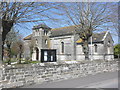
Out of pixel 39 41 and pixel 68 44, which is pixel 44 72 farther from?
pixel 39 41

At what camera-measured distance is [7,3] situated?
7336mm

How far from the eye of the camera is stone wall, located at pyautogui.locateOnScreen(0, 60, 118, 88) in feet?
21.5

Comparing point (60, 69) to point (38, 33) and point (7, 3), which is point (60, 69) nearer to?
point (7, 3)

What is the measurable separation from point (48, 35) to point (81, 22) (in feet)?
97.1

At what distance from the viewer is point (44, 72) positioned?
7926mm

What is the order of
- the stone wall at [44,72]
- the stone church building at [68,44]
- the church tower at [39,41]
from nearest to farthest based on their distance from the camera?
the stone wall at [44,72], the stone church building at [68,44], the church tower at [39,41]

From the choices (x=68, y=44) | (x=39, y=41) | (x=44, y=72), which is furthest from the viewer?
(x=39, y=41)

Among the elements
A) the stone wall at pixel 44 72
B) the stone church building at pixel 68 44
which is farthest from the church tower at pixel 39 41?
the stone wall at pixel 44 72

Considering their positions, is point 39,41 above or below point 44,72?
above

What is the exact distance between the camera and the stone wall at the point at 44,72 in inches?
258

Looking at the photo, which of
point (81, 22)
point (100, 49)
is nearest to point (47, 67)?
point (81, 22)

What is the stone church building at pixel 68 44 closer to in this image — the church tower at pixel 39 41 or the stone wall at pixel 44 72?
the church tower at pixel 39 41

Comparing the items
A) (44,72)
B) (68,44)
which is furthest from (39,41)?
(44,72)

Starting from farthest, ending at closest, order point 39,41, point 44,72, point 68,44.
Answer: point 39,41, point 68,44, point 44,72
